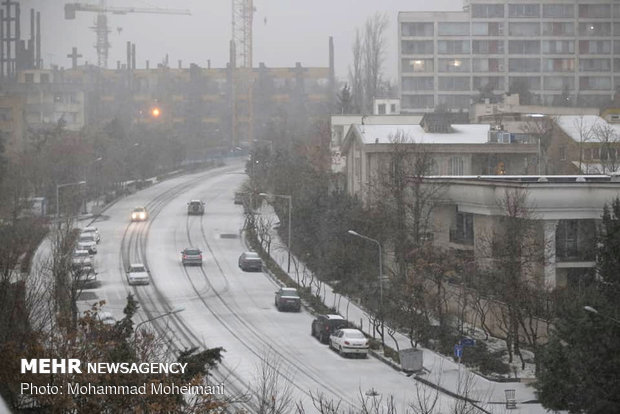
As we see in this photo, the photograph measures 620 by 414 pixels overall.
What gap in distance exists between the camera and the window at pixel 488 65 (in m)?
69.8

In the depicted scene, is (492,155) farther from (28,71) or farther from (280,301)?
(28,71)

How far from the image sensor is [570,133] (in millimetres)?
45969

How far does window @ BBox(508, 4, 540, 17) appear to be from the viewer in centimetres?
6931

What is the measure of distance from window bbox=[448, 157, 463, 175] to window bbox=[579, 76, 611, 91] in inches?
1199

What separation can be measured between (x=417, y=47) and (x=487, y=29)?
445 cm

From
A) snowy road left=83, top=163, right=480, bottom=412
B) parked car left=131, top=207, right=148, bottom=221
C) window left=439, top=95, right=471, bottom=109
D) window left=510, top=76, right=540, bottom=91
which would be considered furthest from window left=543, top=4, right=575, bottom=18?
parked car left=131, top=207, right=148, bottom=221

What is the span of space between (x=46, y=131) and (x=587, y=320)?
4825 cm

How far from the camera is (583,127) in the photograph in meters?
46.2

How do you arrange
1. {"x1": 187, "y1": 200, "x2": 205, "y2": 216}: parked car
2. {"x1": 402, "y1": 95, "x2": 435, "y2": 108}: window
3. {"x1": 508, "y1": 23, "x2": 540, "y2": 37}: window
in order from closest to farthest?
{"x1": 187, "y1": 200, "x2": 205, "y2": 216}: parked car, {"x1": 508, "y1": 23, "x2": 540, "y2": 37}: window, {"x1": 402, "y1": 95, "x2": 435, "y2": 108}: window

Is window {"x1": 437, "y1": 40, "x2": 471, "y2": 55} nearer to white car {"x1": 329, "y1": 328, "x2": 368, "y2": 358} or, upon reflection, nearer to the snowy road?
→ the snowy road

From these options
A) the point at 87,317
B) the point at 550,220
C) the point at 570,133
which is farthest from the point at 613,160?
the point at 87,317

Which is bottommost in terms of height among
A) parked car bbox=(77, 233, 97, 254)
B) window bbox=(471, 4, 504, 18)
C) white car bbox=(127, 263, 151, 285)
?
white car bbox=(127, 263, 151, 285)

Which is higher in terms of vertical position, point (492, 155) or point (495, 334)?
point (492, 155)

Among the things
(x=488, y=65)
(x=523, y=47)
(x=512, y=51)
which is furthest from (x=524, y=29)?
(x=488, y=65)
